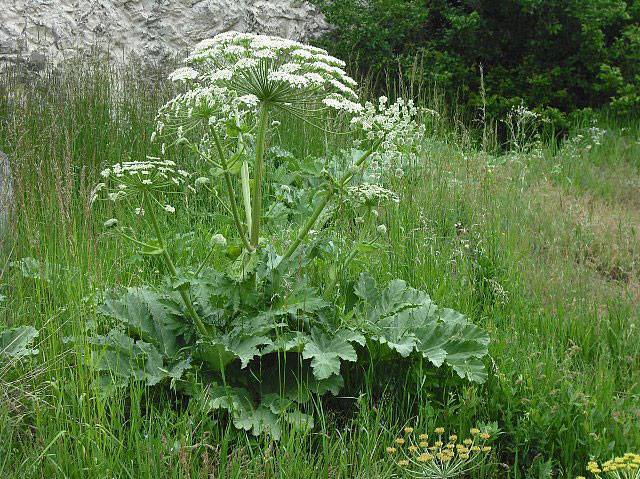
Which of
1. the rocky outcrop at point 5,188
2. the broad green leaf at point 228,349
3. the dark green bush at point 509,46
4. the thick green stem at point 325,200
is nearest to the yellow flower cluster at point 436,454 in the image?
the broad green leaf at point 228,349

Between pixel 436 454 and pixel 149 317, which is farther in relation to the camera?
pixel 149 317

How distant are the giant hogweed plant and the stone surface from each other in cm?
454

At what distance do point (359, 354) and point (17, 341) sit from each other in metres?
1.39

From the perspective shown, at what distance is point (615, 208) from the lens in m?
6.29

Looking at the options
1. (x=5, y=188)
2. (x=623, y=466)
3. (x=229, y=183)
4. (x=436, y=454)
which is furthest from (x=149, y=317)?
(x=623, y=466)

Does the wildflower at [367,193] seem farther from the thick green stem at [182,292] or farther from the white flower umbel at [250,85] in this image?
the thick green stem at [182,292]

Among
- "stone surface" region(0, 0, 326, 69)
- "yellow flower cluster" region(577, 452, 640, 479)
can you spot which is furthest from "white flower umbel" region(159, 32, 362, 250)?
"stone surface" region(0, 0, 326, 69)

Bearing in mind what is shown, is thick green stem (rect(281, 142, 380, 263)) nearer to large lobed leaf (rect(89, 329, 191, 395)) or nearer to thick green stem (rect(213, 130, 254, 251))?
thick green stem (rect(213, 130, 254, 251))

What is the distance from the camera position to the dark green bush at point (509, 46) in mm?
8969

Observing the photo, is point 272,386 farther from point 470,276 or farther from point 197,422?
point 470,276

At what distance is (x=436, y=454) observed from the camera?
8.95ft

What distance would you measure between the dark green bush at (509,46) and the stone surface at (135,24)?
0.59m

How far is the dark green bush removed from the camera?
8969 millimetres

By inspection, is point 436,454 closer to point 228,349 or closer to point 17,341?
point 228,349
